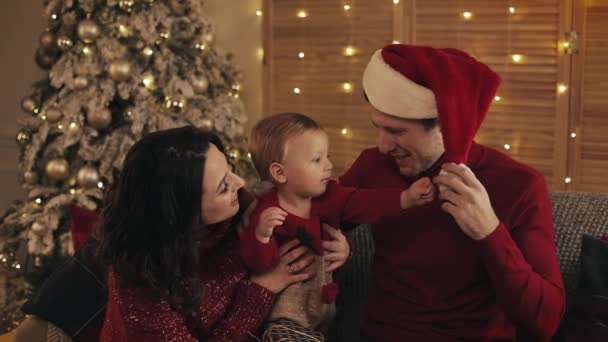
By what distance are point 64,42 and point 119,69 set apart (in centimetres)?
33

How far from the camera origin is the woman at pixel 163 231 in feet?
6.38

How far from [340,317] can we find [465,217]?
A: 31.1 inches

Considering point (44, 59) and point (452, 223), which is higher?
point (44, 59)

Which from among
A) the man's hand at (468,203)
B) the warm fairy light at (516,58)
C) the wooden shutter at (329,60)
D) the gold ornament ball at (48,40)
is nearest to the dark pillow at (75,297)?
the man's hand at (468,203)

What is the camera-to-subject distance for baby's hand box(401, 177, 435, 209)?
2016mm

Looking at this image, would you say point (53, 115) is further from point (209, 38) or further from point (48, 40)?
point (209, 38)

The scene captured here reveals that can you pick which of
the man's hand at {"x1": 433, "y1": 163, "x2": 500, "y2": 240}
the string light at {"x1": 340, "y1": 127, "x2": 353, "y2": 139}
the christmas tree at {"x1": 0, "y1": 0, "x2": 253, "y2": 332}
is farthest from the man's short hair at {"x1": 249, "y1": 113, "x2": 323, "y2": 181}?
the string light at {"x1": 340, "y1": 127, "x2": 353, "y2": 139}

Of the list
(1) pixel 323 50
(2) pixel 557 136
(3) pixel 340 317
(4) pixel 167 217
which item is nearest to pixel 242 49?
(1) pixel 323 50

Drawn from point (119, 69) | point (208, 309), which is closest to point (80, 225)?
point (208, 309)

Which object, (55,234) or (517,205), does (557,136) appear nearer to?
(517,205)

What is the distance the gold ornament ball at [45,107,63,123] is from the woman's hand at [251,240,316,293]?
2009mm

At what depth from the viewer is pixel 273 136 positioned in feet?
7.19

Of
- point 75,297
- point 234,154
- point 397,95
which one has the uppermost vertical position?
point 397,95

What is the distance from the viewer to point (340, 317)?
2562mm
